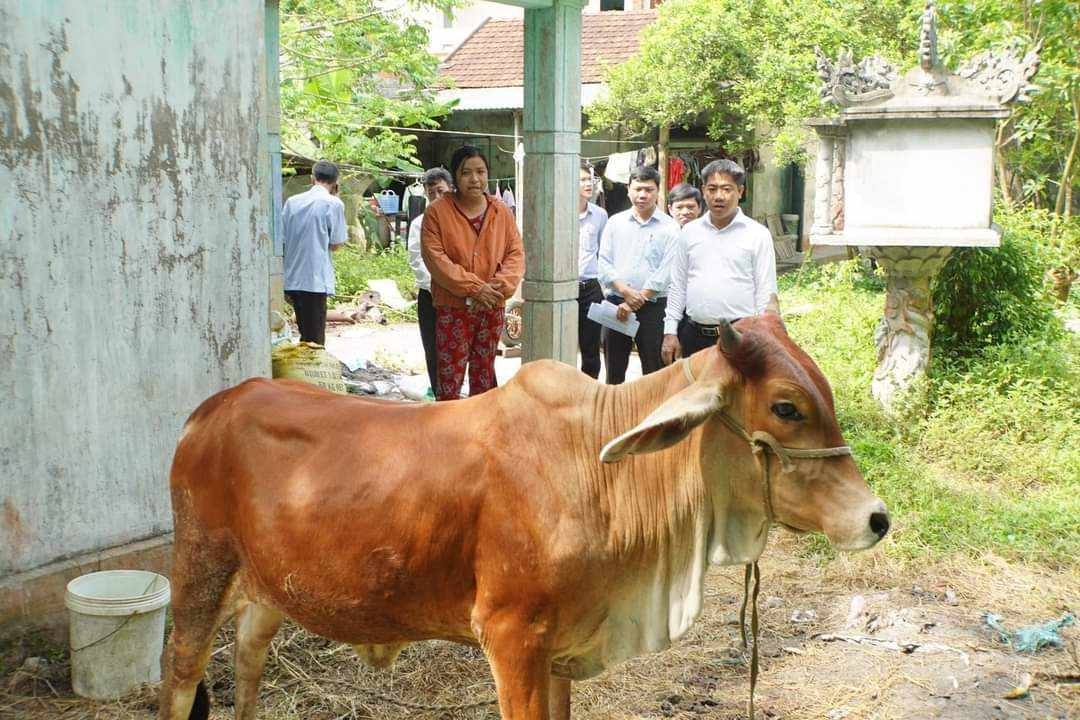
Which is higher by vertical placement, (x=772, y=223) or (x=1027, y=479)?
(x=772, y=223)

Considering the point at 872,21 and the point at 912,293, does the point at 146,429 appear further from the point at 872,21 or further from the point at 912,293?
the point at 872,21

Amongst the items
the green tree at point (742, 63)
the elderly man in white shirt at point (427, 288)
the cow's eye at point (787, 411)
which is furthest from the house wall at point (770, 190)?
the cow's eye at point (787, 411)

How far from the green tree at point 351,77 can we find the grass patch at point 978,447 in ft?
27.1

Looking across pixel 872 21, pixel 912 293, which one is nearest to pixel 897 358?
pixel 912 293

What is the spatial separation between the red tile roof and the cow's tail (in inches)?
655

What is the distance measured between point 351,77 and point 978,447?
11384 mm

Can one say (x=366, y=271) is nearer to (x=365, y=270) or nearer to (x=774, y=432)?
(x=365, y=270)

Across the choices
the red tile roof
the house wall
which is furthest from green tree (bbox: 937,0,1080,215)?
the red tile roof

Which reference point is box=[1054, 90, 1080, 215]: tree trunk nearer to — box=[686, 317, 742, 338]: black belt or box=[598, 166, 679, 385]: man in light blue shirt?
box=[598, 166, 679, 385]: man in light blue shirt

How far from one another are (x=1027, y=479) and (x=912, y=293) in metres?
1.80

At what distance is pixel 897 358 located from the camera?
791 centimetres

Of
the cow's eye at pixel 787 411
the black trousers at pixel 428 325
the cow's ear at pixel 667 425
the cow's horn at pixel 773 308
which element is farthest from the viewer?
the black trousers at pixel 428 325

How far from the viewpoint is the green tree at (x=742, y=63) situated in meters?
13.0

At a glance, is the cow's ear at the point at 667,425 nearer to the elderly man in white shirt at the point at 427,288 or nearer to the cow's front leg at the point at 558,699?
the cow's front leg at the point at 558,699
